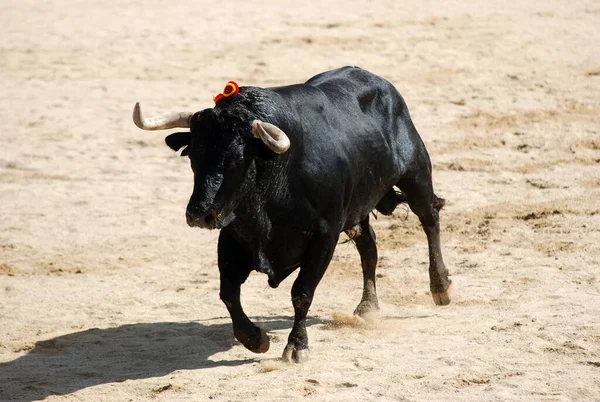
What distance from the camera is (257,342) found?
7258 mm

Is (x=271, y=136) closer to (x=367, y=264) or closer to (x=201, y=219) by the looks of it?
(x=201, y=219)

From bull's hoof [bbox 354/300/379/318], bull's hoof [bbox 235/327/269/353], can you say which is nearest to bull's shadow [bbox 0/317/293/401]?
bull's hoof [bbox 235/327/269/353]

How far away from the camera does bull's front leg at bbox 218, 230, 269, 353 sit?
725 cm

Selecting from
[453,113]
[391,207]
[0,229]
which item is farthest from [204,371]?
[453,113]

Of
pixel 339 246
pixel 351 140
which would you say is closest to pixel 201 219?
pixel 351 140

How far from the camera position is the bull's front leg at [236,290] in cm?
725

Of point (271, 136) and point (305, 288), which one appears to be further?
point (305, 288)

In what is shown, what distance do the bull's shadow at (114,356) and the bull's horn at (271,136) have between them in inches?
60.4

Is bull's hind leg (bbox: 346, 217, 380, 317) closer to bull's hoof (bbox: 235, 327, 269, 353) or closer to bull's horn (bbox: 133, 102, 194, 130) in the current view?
bull's hoof (bbox: 235, 327, 269, 353)

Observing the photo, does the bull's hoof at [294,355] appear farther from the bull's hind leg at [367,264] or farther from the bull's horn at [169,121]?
the bull's horn at [169,121]

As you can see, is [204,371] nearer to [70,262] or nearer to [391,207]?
[391,207]

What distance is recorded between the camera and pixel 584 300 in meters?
8.07

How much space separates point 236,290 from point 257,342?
0.36 meters

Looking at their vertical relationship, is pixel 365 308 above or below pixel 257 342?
below
